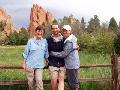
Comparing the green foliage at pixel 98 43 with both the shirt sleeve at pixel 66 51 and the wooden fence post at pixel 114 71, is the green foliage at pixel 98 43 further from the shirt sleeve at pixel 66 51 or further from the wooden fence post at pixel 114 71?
the shirt sleeve at pixel 66 51

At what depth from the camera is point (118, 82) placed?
32.6ft

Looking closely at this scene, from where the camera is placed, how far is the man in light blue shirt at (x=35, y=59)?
341 inches

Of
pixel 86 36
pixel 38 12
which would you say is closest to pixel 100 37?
pixel 86 36

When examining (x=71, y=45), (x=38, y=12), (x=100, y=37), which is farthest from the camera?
(x=38, y=12)

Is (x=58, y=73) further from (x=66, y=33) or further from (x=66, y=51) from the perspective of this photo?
(x=66, y=33)

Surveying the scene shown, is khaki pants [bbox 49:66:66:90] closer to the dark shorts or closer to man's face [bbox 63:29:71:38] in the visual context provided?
the dark shorts

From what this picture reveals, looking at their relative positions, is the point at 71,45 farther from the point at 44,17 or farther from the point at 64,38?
the point at 44,17

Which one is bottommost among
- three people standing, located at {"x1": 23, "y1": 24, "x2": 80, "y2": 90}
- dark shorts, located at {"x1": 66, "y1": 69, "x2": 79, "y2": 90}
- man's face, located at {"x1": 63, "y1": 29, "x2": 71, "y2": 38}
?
dark shorts, located at {"x1": 66, "y1": 69, "x2": 79, "y2": 90}

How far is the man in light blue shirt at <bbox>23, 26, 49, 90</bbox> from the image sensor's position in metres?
8.67

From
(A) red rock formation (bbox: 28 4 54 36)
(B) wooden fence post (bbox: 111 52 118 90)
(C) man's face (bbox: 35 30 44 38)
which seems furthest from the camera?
(A) red rock formation (bbox: 28 4 54 36)

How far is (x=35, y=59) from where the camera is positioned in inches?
343

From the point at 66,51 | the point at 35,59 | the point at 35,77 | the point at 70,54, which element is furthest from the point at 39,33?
the point at 35,77

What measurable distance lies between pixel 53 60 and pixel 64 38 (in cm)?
56

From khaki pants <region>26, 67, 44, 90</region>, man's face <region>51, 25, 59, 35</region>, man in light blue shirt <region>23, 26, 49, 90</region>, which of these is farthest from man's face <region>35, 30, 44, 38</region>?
khaki pants <region>26, 67, 44, 90</region>
